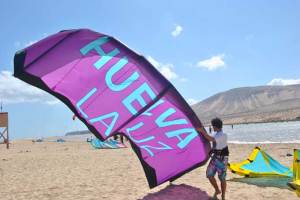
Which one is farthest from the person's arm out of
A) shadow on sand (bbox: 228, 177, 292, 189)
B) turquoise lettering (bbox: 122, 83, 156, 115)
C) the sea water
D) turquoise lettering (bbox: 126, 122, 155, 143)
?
the sea water

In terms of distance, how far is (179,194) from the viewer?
762 cm

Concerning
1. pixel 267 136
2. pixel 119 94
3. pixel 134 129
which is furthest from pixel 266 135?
pixel 119 94

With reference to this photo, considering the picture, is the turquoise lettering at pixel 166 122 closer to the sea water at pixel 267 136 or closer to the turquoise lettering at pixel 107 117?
the turquoise lettering at pixel 107 117

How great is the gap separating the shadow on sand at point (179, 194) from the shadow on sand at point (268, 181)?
1.80m

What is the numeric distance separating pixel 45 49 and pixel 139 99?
187cm

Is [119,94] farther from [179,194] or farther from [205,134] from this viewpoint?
[179,194]

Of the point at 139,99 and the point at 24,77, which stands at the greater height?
the point at 24,77

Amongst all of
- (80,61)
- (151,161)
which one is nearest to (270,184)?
(151,161)

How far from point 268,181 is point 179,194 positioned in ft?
8.94

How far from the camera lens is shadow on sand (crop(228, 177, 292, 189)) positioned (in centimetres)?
865

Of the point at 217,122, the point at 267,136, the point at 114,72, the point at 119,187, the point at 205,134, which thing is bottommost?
the point at 267,136

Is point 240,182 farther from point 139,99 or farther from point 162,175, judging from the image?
point 139,99

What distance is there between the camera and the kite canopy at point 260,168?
9727 mm

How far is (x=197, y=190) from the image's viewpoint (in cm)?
795
